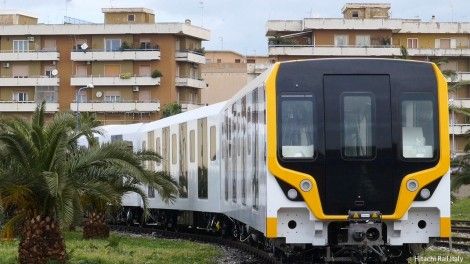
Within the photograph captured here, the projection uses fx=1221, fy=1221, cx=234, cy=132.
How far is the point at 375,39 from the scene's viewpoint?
92000 millimetres

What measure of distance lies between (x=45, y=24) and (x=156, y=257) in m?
74.6

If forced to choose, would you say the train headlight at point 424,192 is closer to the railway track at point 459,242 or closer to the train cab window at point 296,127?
the train cab window at point 296,127

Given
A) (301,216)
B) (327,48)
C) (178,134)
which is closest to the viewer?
(301,216)

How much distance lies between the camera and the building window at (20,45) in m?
96.2

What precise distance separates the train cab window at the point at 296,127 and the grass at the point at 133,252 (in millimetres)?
6084

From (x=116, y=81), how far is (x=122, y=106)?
2.08m

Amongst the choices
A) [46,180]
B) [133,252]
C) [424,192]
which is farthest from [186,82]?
[424,192]

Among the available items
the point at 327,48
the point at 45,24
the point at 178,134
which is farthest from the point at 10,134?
the point at 45,24

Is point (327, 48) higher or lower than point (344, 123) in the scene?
higher

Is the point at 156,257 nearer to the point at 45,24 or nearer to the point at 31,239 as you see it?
the point at 31,239

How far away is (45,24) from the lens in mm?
95875

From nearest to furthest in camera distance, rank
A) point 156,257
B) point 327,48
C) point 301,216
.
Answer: point 301,216
point 156,257
point 327,48

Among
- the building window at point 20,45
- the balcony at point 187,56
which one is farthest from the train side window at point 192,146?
the building window at point 20,45

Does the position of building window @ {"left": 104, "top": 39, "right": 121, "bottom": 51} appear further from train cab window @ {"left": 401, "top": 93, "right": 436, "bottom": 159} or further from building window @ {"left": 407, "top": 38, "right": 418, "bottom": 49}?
train cab window @ {"left": 401, "top": 93, "right": 436, "bottom": 159}
